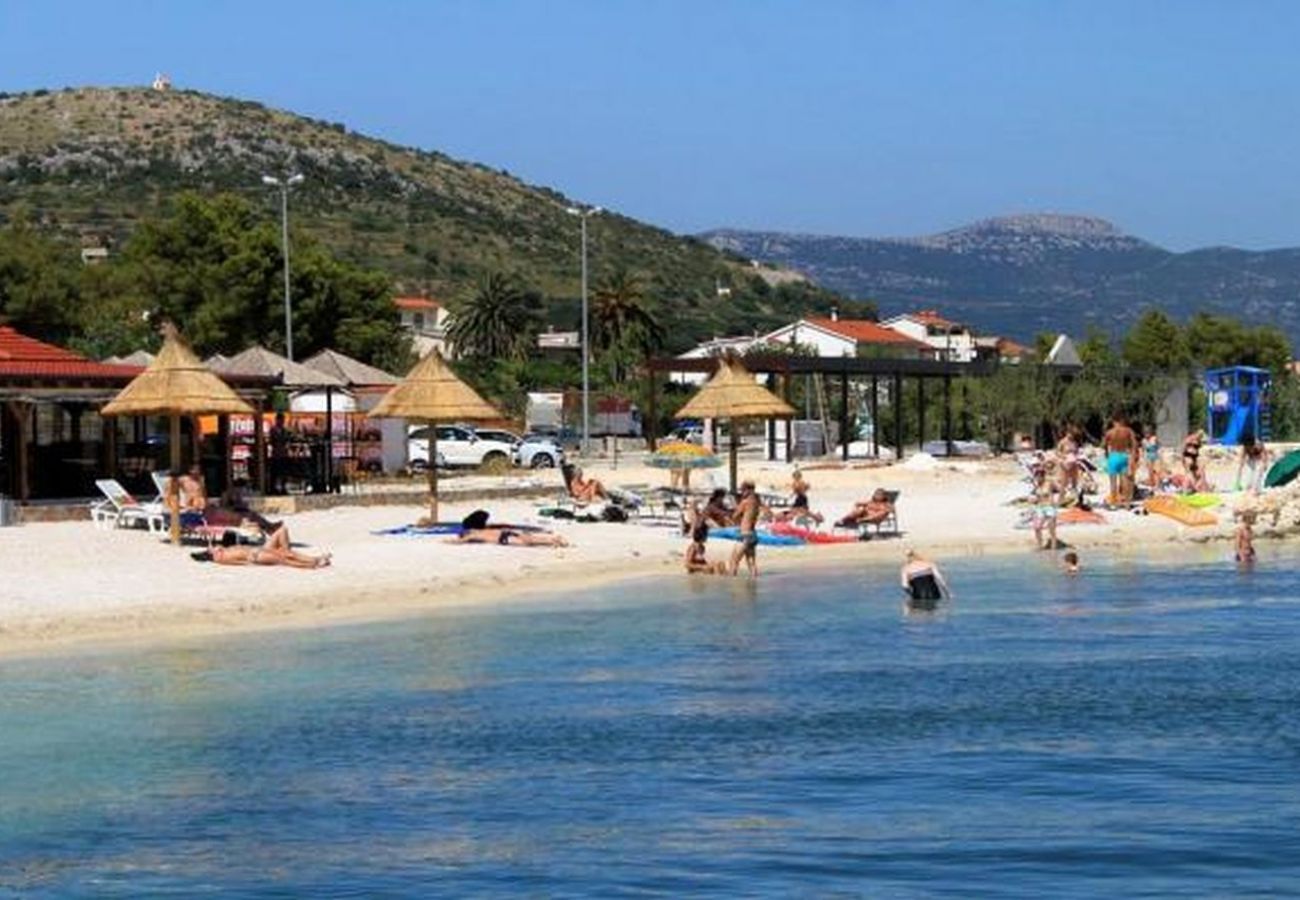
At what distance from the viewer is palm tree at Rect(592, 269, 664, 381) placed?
292ft

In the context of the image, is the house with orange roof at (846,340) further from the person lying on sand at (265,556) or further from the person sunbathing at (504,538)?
the person lying on sand at (265,556)

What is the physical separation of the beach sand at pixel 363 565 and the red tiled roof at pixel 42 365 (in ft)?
8.56

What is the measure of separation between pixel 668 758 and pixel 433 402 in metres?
16.0

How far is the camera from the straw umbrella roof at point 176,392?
92.7ft

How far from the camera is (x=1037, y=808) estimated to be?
13.9 meters

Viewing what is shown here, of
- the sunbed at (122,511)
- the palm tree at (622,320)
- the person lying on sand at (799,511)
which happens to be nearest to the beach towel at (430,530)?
the sunbed at (122,511)

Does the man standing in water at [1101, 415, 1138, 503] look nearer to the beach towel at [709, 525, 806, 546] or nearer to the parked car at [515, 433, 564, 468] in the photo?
the beach towel at [709, 525, 806, 546]

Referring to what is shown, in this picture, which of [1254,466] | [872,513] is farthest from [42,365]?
[1254,466]

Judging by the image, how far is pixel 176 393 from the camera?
92.9 ft

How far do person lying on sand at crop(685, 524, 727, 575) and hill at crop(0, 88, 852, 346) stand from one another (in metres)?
73.9

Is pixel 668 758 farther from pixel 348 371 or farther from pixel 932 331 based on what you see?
pixel 932 331

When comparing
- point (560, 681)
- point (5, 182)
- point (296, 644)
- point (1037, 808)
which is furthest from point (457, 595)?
point (5, 182)

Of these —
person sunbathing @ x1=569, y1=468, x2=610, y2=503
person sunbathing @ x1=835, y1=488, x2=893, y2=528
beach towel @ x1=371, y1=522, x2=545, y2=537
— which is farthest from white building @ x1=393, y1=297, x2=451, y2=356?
beach towel @ x1=371, y1=522, x2=545, y2=537

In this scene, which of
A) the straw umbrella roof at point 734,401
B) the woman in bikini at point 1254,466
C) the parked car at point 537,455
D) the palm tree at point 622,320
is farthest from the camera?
the palm tree at point 622,320
